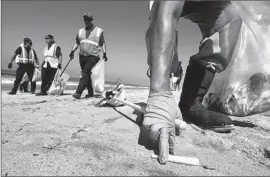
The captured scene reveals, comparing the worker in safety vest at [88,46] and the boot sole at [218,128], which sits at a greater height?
the worker in safety vest at [88,46]

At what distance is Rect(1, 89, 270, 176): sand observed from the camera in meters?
0.72

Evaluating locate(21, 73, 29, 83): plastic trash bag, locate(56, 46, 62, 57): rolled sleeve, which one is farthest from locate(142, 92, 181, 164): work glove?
locate(21, 73, 29, 83): plastic trash bag

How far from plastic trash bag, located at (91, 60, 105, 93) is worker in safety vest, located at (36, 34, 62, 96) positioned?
1.54 metres

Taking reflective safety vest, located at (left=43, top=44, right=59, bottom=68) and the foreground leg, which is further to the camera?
reflective safety vest, located at (left=43, top=44, right=59, bottom=68)

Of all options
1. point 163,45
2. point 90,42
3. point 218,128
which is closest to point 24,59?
point 90,42

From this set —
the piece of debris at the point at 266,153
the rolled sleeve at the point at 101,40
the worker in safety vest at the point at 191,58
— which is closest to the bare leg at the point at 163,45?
the worker in safety vest at the point at 191,58

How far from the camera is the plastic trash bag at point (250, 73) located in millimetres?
1557

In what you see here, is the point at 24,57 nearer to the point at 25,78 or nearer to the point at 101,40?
the point at 25,78

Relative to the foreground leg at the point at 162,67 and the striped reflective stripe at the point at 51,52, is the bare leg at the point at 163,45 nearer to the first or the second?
the foreground leg at the point at 162,67

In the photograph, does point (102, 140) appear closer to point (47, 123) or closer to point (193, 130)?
point (47, 123)

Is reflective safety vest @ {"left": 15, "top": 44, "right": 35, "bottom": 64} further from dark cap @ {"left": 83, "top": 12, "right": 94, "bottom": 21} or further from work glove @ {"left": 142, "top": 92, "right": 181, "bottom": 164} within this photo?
work glove @ {"left": 142, "top": 92, "right": 181, "bottom": 164}

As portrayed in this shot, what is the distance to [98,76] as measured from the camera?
14.4 feet

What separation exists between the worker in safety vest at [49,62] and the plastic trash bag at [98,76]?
5.04 feet

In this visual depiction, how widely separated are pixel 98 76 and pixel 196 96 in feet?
10.7
